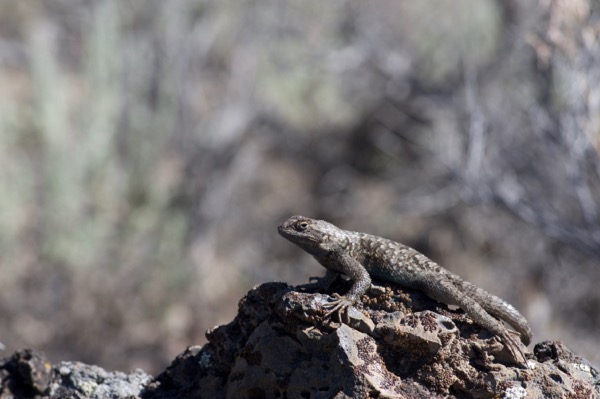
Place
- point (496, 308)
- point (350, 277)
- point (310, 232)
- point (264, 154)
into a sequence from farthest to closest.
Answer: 1. point (264, 154)
2. point (310, 232)
3. point (350, 277)
4. point (496, 308)

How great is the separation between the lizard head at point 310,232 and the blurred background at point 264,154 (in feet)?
9.91

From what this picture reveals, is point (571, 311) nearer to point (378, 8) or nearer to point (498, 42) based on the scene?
point (498, 42)

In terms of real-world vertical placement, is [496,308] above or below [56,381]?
below

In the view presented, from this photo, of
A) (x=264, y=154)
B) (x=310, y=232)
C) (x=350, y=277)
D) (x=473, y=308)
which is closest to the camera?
(x=473, y=308)

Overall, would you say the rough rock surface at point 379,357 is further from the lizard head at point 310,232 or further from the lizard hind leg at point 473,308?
the lizard head at point 310,232

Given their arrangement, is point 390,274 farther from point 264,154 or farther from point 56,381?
point 264,154

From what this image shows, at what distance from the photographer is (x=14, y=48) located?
1546cm

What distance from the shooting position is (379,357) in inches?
120

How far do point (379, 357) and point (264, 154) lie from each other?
12.9m

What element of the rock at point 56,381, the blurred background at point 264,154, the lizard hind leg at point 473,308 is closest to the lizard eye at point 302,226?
the lizard hind leg at point 473,308

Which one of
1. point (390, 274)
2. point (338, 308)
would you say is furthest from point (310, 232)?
point (338, 308)

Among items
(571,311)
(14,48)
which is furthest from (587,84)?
(14,48)

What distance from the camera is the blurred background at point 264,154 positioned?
896 cm

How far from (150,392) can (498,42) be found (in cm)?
1120
